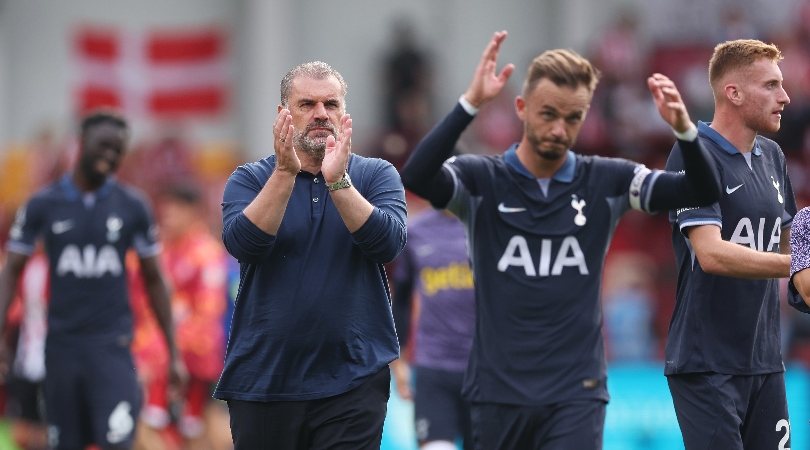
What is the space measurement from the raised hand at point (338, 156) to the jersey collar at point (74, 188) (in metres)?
3.90

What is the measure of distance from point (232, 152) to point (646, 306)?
33.1 ft

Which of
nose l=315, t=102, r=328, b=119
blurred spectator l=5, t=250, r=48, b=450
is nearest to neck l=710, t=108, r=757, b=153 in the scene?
nose l=315, t=102, r=328, b=119

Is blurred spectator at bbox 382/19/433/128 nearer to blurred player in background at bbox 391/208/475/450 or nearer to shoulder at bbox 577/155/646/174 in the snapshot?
blurred player in background at bbox 391/208/475/450

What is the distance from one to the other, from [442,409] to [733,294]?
→ 9.39 ft

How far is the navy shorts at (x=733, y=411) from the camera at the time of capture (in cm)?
618

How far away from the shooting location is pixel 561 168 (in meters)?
6.79

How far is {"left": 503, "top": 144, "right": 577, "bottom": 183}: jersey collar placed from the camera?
675cm

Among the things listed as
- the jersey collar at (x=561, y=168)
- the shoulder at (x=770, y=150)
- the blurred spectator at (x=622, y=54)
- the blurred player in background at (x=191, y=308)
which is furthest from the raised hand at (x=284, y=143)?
the blurred spectator at (x=622, y=54)

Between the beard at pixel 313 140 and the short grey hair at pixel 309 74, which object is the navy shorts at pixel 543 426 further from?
the short grey hair at pixel 309 74

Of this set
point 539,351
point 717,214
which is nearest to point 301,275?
point 539,351

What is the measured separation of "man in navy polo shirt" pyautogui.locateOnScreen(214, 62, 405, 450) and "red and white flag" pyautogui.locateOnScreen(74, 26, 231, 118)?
60.0 feet

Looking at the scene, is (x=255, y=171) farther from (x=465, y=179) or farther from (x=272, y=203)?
(x=465, y=179)

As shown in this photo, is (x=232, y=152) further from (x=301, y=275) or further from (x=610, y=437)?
(x=301, y=275)

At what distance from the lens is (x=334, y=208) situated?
19.7ft
